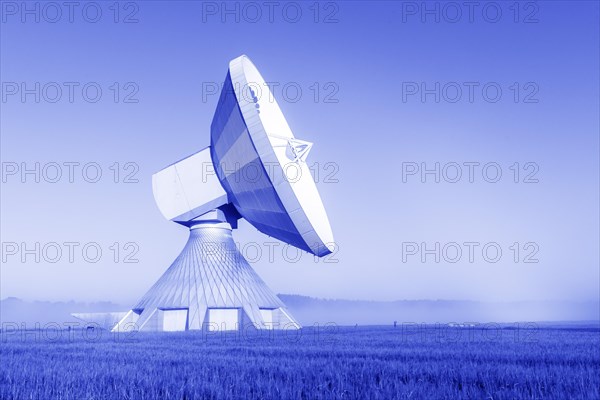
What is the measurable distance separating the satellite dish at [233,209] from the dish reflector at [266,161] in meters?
0.05

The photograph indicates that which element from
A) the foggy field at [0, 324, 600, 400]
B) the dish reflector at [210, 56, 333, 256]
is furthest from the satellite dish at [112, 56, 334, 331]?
the foggy field at [0, 324, 600, 400]

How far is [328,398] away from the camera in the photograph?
8398 millimetres

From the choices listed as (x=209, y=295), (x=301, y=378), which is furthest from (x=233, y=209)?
(x=301, y=378)

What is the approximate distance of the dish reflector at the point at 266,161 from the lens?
23.8 m

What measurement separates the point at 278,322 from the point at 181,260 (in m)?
8.47

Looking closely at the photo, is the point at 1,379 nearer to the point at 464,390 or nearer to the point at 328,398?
the point at 328,398

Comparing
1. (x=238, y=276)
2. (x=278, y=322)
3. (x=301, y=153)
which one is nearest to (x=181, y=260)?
(x=238, y=276)

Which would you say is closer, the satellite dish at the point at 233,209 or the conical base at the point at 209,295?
the satellite dish at the point at 233,209

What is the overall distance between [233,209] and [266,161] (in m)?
15.9

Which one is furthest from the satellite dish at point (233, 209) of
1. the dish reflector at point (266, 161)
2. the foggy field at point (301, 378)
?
the foggy field at point (301, 378)

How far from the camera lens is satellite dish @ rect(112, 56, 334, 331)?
24609 millimetres

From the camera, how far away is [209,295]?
38.5 m

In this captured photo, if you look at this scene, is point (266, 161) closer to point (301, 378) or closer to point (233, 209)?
point (301, 378)

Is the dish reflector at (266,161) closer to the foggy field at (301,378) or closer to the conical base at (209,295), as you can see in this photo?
the conical base at (209,295)
